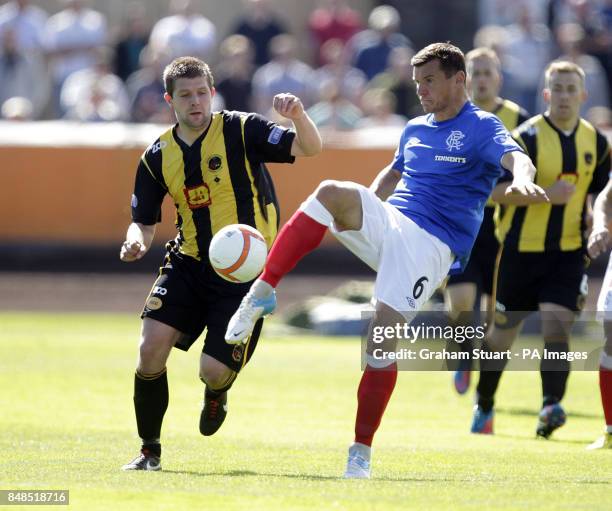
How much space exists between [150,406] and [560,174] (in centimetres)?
404

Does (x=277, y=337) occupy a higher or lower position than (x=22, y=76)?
lower

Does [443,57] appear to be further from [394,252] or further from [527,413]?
[527,413]

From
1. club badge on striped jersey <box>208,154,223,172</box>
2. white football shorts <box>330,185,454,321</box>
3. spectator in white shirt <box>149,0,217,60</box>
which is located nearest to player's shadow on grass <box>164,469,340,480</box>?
white football shorts <box>330,185,454,321</box>

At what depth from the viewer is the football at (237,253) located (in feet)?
25.6

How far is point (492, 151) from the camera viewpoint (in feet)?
26.3

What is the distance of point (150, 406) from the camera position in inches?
328

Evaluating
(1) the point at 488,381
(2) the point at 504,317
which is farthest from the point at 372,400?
(2) the point at 504,317

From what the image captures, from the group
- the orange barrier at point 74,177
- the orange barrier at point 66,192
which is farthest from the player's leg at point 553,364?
the orange barrier at point 66,192

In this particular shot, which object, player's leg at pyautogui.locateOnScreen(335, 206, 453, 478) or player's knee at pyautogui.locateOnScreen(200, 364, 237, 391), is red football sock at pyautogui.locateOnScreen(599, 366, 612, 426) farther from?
player's knee at pyautogui.locateOnScreen(200, 364, 237, 391)

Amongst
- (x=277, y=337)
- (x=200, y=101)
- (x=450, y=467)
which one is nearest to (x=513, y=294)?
(x=450, y=467)

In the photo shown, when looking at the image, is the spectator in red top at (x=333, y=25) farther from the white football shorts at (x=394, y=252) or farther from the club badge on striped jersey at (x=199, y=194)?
the white football shorts at (x=394, y=252)

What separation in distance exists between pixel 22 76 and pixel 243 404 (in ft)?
38.8

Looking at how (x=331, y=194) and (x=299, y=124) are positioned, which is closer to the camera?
(x=331, y=194)

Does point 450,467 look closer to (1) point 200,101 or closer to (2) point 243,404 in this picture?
(1) point 200,101
